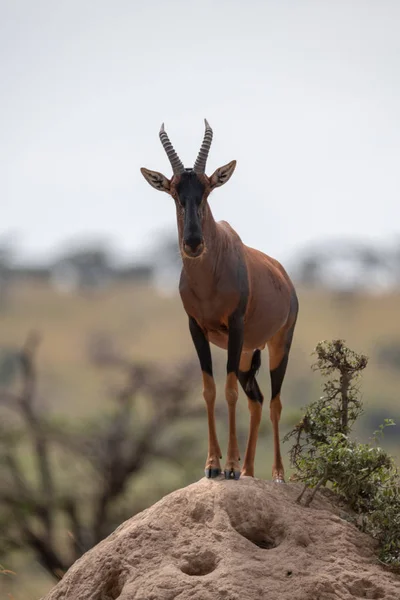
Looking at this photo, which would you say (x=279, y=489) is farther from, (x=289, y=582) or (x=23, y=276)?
(x=23, y=276)

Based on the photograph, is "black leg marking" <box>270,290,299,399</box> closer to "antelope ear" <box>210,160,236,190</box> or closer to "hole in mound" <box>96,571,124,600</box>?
"antelope ear" <box>210,160,236,190</box>

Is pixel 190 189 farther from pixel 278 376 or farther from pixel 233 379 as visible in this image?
pixel 278 376

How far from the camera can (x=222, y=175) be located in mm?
8383

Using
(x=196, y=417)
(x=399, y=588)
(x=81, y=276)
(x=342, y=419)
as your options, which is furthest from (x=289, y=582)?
(x=81, y=276)

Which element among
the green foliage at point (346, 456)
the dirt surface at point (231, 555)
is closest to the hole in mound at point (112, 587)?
the dirt surface at point (231, 555)

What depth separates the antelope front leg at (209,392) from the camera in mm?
8391

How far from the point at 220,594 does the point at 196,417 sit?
48.4 ft

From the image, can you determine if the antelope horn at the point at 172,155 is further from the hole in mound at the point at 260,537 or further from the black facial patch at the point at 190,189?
the hole in mound at the point at 260,537

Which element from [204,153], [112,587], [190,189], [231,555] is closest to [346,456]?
[231,555]

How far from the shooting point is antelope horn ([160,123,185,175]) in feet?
27.1

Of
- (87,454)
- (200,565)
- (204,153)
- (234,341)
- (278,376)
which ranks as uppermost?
(87,454)

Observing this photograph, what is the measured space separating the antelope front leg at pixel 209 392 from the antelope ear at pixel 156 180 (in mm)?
1217

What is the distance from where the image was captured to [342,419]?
9180 mm

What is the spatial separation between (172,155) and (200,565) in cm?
350
